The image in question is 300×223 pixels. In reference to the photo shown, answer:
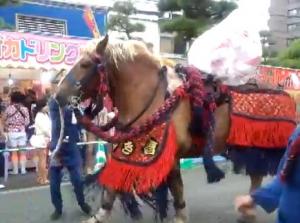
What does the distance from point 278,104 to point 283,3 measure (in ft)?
211

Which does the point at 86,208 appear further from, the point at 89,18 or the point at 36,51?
the point at 89,18

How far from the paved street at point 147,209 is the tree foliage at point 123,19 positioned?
21310 mm

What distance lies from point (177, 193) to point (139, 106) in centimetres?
89

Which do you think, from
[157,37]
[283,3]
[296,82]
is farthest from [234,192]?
[283,3]

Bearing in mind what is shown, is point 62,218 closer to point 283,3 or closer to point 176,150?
point 176,150

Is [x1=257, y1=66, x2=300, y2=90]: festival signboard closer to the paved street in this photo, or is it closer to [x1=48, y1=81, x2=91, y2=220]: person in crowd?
the paved street

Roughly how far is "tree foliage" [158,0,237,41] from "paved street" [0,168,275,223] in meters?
14.4

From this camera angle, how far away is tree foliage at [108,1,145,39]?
30.5 m

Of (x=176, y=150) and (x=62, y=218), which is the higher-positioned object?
(x=176, y=150)

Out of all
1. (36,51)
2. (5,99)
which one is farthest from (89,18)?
(5,99)

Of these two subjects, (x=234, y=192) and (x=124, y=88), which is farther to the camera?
(x=234, y=192)

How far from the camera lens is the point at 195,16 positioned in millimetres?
24062

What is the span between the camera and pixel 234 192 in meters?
8.27

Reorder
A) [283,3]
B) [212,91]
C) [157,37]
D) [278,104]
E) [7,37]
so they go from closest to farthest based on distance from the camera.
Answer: [212,91], [278,104], [7,37], [157,37], [283,3]
